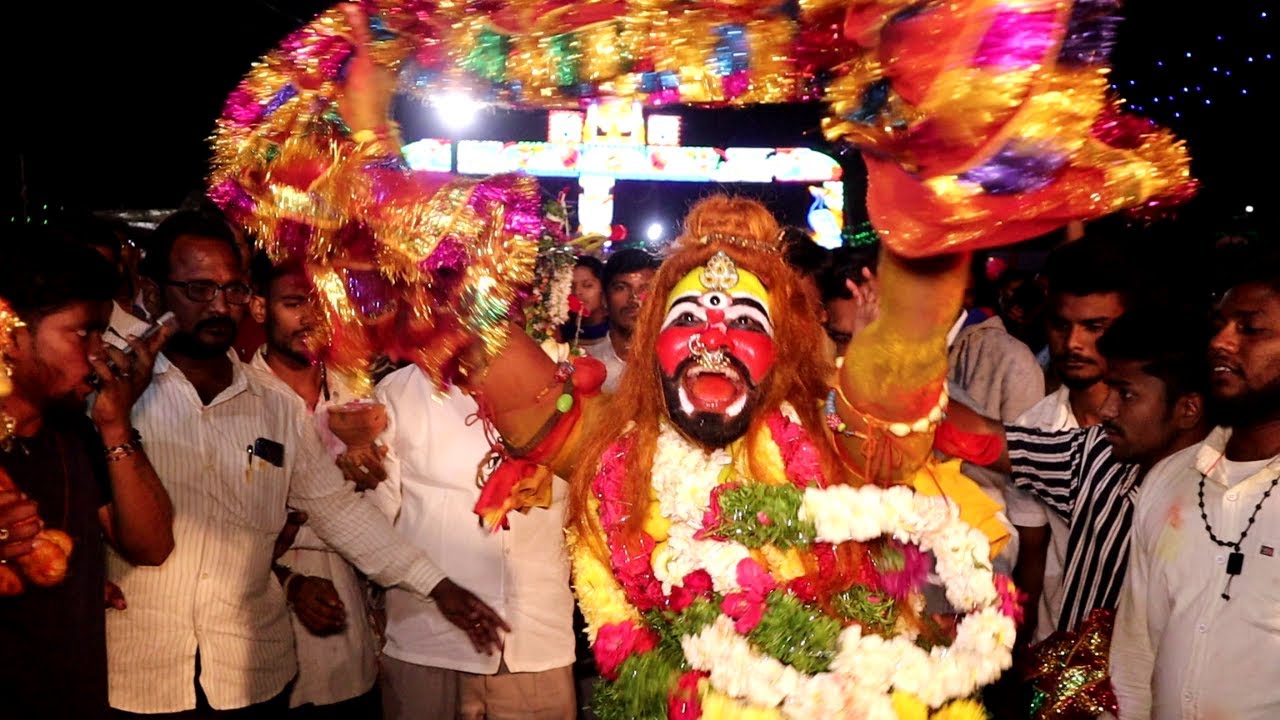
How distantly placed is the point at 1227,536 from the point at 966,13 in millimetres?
1808

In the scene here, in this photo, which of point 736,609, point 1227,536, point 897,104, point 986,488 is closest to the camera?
point 897,104

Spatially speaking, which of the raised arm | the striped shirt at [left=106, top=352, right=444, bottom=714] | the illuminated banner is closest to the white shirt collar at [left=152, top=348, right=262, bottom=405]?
Answer: the striped shirt at [left=106, top=352, right=444, bottom=714]

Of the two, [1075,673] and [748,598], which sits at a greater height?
[748,598]

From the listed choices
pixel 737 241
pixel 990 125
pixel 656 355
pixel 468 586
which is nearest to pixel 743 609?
pixel 656 355

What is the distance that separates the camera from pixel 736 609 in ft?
8.52

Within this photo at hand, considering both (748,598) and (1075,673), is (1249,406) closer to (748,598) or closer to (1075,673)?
(1075,673)

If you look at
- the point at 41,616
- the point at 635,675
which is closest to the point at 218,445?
the point at 41,616

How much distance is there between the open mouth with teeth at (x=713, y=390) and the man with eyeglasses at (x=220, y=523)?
1375 millimetres

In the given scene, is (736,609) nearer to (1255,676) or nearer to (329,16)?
(1255,676)

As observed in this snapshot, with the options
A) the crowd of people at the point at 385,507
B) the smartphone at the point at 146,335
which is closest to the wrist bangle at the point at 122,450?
the crowd of people at the point at 385,507

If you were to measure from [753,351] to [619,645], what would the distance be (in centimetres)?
A: 82

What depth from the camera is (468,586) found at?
391 centimetres

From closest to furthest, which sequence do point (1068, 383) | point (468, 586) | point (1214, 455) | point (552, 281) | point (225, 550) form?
1. point (1214, 455)
2. point (225, 550)
3. point (468, 586)
4. point (1068, 383)
5. point (552, 281)

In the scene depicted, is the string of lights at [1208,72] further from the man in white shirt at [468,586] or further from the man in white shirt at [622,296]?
the man in white shirt at [468,586]
